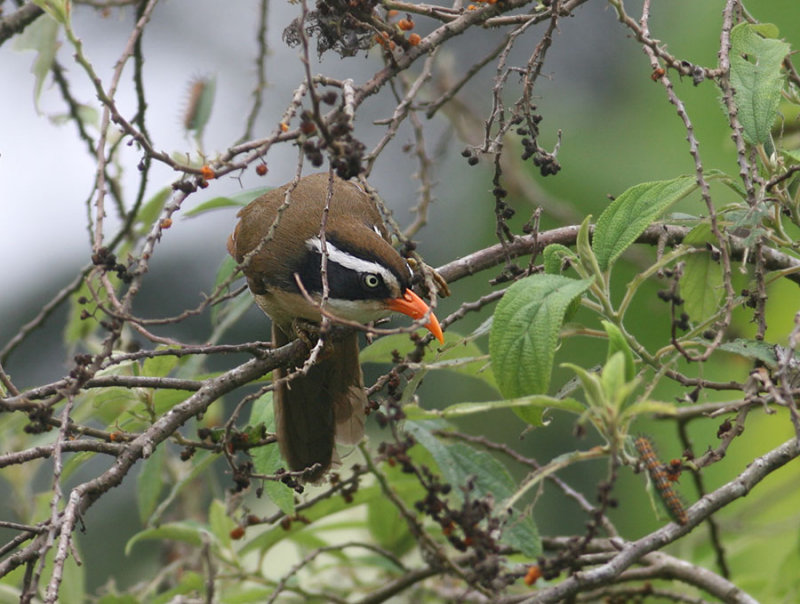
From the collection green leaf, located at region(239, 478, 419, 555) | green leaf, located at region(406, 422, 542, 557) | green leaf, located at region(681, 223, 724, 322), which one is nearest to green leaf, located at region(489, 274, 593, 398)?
green leaf, located at region(406, 422, 542, 557)

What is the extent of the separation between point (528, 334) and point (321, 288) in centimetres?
135

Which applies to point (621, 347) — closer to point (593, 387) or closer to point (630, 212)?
point (593, 387)

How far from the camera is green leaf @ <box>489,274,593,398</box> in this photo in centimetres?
198

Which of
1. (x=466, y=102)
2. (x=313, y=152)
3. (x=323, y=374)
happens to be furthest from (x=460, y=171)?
(x=313, y=152)

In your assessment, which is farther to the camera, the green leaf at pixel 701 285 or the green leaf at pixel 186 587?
the green leaf at pixel 186 587

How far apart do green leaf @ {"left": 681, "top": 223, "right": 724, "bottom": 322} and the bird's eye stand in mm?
882

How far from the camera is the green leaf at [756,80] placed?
234 centimetres

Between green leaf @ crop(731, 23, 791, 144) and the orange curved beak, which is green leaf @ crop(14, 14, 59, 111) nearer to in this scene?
the orange curved beak

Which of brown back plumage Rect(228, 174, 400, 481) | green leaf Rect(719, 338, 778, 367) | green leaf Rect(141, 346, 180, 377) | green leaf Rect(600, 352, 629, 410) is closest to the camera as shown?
green leaf Rect(600, 352, 629, 410)

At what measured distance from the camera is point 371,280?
3.01 meters

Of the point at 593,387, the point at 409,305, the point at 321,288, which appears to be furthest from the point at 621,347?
the point at 321,288

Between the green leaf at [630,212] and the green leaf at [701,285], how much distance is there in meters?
0.46

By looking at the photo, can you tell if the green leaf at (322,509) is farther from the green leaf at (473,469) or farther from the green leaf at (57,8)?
the green leaf at (57,8)

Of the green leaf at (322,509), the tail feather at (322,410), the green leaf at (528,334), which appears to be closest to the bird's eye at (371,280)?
the tail feather at (322,410)
